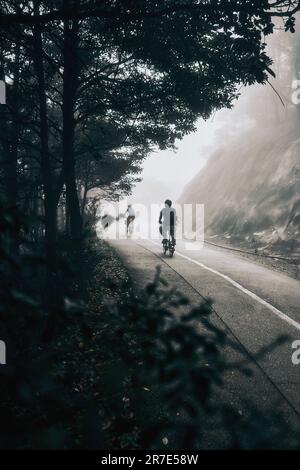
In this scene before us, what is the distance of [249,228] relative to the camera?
95.6ft

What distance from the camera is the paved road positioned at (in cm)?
471

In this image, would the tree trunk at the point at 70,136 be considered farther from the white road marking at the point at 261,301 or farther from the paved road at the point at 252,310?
the white road marking at the point at 261,301

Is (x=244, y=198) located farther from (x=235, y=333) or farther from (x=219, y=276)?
(x=235, y=333)

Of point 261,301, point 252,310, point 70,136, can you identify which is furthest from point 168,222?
point 252,310

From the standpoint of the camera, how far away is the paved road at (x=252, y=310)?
4.71 metres

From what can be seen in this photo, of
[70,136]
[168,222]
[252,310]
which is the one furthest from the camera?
[168,222]

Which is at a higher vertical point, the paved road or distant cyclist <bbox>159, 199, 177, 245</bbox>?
distant cyclist <bbox>159, 199, 177, 245</bbox>

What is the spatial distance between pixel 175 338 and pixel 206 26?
26.1 feet

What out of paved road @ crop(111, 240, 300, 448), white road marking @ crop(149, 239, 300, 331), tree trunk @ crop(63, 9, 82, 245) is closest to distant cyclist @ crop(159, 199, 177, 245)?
paved road @ crop(111, 240, 300, 448)

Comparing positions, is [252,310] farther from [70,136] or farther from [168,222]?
[168,222]

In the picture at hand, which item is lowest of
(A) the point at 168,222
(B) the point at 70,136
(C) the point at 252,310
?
(C) the point at 252,310

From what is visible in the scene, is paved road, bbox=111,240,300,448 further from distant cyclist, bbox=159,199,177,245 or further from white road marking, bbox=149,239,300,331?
distant cyclist, bbox=159,199,177,245

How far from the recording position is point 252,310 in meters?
8.00

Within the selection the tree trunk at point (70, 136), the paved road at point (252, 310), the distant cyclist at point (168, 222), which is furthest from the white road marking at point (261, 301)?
the tree trunk at point (70, 136)
